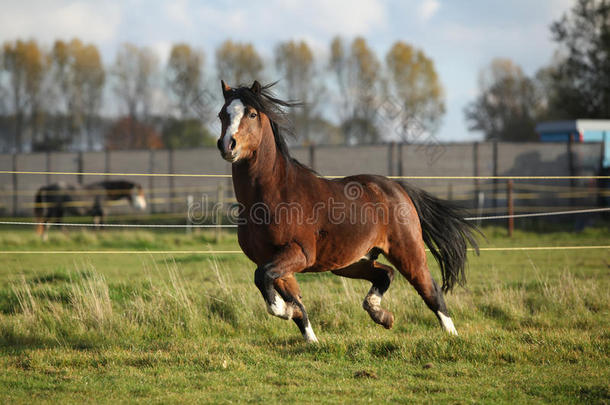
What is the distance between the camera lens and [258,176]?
463 centimetres

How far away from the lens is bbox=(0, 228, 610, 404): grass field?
3.95 meters

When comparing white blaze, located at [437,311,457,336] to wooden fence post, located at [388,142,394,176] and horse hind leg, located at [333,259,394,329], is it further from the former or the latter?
wooden fence post, located at [388,142,394,176]

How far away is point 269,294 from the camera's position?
4.53 m

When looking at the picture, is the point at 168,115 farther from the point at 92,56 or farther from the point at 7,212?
the point at 7,212

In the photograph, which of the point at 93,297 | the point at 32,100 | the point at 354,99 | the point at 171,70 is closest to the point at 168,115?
the point at 171,70

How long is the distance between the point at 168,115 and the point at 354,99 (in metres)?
13.6

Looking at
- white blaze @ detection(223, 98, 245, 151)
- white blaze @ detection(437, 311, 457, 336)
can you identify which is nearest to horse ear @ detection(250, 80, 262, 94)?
white blaze @ detection(223, 98, 245, 151)

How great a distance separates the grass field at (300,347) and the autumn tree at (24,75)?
128 ft

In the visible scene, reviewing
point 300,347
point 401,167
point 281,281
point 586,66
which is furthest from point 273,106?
point 586,66

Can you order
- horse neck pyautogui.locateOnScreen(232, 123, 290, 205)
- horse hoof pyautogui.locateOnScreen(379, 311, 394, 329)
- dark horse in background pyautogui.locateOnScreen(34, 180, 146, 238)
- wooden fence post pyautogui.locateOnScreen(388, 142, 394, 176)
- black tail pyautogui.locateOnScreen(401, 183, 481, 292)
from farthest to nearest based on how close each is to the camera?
wooden fence post pyautogui.locateOnScreen(388, 142, 394, 176)
dark horse in background pyautogui.locateOnScreen(34, 180, 146, 238)
black tail pyautogui.locateOnScreen(401, 183, 481, 292)
horse hoof pyautogui.locateOnScreen(379, 311, 394, 329)
horse neck pyautogui.locateOnScreen(232, 123, 290, 205)

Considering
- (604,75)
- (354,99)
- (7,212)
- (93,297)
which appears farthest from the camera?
(354,99)

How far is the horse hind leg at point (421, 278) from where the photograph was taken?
5.35 m

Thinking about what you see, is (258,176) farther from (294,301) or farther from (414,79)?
(414,79)

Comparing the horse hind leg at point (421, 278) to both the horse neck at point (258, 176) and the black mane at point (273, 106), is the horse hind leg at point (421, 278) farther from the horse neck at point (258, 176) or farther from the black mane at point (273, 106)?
the horse neck at point (258, 176)
